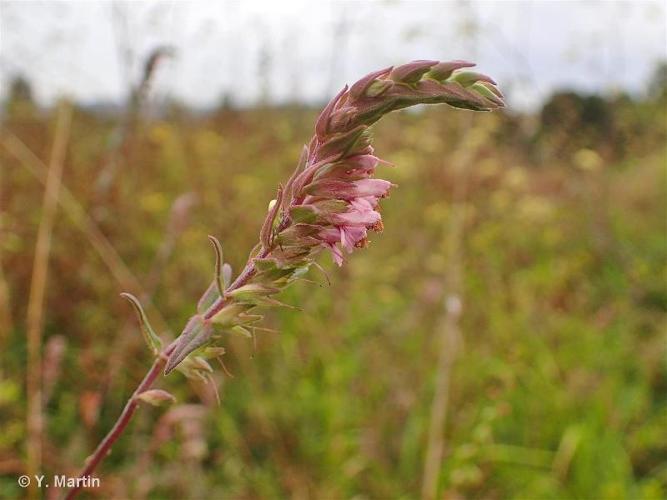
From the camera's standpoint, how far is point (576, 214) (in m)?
5.86

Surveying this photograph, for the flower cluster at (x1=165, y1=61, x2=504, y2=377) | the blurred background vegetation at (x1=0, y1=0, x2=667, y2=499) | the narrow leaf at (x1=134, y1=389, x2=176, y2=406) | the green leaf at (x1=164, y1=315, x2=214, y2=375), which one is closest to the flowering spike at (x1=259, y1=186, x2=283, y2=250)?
the flower cluster at (x1=165, y1=61, x2=504, y2=377)

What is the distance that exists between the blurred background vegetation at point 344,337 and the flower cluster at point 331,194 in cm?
115

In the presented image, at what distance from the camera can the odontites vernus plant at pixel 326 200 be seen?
692mm

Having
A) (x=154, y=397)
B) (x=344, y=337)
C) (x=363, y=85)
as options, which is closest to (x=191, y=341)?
(x=154, y=397)

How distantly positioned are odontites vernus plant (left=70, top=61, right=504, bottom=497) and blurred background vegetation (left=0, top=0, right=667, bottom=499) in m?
1.14

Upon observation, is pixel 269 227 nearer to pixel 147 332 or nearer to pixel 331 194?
pixel 331 194

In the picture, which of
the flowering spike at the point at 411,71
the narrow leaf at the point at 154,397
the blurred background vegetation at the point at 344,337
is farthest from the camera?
the blurred background vegetation at the point at 344,337

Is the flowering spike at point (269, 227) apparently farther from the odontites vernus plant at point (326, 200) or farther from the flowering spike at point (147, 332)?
the flowering spike at point (147, 332)

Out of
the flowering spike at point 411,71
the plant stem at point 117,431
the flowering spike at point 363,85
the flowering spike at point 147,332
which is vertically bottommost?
the plant stem at point 117,431

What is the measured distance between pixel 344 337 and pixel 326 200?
110 inches

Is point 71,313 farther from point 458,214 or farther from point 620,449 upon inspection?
point 620,449

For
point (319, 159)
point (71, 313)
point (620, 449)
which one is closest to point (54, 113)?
point (71, 313)

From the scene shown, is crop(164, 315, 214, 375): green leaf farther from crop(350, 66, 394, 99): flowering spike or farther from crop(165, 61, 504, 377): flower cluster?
crop(350, 66, 394, 99): flowering spike

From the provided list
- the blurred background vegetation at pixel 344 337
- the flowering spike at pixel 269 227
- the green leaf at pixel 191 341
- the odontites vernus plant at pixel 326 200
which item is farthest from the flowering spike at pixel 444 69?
the blurred background vegetation at pixel 344 337
